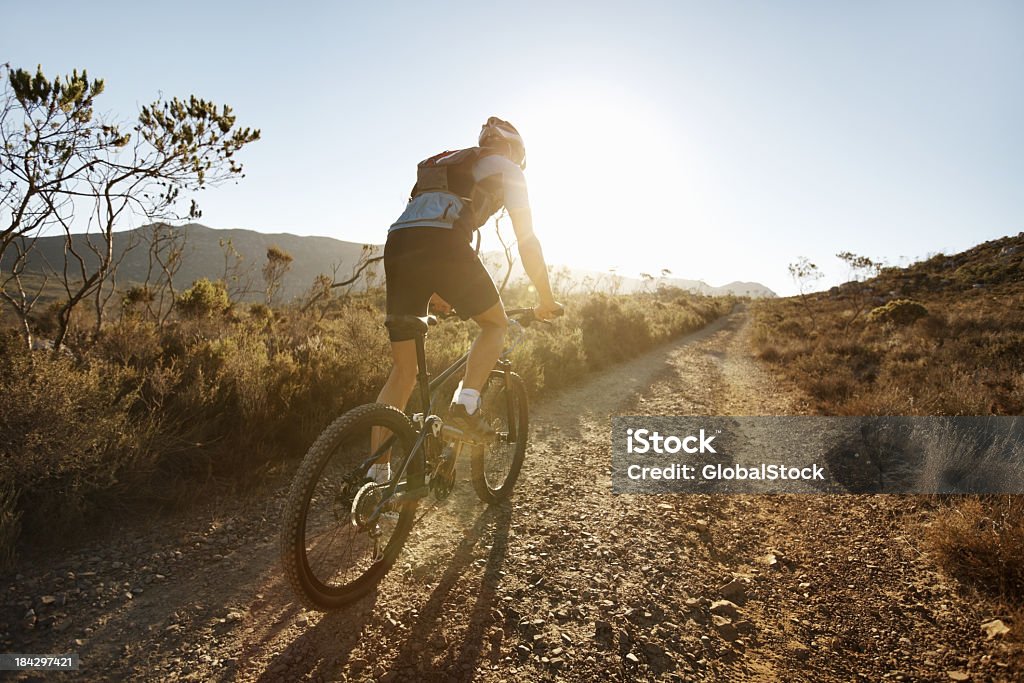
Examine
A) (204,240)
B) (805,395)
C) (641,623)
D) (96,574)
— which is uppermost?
(204,240)

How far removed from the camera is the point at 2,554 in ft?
7.43

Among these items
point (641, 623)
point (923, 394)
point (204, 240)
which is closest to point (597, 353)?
point (923, 394)

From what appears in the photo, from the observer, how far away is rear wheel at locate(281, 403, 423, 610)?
1.85 metres

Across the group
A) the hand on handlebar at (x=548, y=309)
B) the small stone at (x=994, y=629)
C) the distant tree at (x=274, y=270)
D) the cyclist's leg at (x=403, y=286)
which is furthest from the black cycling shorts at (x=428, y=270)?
the distant tree at (x=274, y=270)

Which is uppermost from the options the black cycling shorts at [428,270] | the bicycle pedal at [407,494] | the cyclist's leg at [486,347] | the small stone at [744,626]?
the black cycling shorts at [428,270]

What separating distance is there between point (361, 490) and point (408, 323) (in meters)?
0.86

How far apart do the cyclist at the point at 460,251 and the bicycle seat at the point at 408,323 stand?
5 cm

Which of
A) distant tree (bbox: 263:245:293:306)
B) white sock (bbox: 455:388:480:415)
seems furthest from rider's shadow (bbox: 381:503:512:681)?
distant tree (bbox: 263:245:293:306)

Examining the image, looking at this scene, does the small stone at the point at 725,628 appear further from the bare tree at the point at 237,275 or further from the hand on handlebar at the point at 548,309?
the bare tree at the point at 237,275

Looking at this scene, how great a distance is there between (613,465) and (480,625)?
2567mm

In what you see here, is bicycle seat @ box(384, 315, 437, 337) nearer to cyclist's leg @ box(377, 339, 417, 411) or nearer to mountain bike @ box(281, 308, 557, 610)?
mountain bike @ box(281, 308, 557, 610)

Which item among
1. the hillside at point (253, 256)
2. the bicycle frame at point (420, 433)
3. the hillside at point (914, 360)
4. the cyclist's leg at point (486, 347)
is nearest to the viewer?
the bicycle frame at point (420, 433)

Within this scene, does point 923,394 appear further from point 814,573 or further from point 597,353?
point 597,353

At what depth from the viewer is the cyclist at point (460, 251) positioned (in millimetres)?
2404
